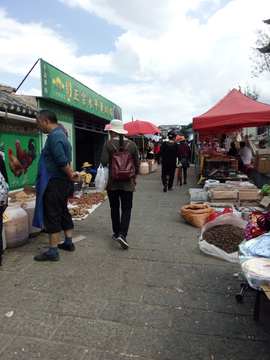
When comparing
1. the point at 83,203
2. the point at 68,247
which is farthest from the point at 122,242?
the point at 83,203

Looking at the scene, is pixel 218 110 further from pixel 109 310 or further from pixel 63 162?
pixel 109 310

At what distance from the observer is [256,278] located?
2.10m

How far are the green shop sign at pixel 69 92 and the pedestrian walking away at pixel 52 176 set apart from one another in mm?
4013

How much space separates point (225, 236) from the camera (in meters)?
4.20

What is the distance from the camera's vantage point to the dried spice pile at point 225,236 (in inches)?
156

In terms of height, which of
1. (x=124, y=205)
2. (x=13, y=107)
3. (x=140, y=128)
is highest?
(x=140, y=128)

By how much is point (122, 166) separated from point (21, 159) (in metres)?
3.36

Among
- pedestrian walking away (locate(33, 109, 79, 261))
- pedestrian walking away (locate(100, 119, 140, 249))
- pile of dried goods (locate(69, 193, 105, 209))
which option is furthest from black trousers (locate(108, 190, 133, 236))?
pile of dried goods (locate(69, 193, 105, 209))

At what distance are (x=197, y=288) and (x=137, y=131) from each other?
1101 centimetres

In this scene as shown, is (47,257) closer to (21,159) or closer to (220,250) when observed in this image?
(220,250)

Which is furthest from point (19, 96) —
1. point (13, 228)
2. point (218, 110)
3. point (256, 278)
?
point (256, 278)

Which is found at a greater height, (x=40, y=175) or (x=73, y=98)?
(x=73, y=98)

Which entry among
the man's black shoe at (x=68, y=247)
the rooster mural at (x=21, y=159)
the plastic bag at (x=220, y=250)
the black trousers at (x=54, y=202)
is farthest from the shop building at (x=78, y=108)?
the plastic bag at (x=220, y=250)

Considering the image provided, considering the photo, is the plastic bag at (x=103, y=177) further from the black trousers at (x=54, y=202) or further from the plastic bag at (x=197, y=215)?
the plastic bag at (x=197, y=215)
